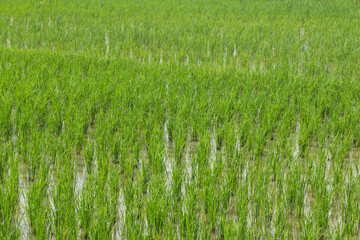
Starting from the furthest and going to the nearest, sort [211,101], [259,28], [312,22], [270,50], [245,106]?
[312,22], [259,28], [270,50], [211,101], [245,106]

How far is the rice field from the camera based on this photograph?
2.31 metres

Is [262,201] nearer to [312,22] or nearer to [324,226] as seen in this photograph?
[324,226]

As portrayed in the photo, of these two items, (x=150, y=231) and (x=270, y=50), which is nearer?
(x=150, y=231)

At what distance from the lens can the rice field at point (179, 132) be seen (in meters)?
2.31

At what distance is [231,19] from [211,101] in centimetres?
571

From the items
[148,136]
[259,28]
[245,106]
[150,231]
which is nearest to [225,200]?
[150,231]

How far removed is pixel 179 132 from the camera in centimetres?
325

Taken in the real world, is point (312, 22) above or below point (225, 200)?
above

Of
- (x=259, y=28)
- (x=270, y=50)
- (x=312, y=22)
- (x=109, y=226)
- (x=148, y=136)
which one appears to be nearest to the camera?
(x=109, y=226)

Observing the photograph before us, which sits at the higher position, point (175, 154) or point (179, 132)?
point (179, 132)

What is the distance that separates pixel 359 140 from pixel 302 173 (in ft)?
3.57

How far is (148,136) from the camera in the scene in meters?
3.54

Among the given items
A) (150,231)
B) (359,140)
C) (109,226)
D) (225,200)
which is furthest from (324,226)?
(359,140)

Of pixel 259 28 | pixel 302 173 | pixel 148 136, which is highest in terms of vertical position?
pixel 259 28
